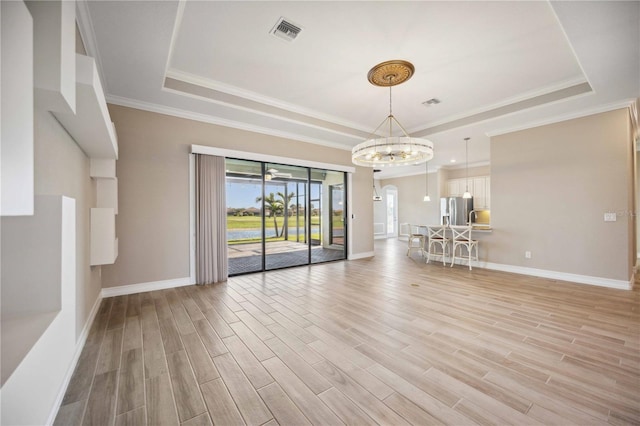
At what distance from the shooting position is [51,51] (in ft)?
4.61

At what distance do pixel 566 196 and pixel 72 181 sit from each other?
702 centimetres

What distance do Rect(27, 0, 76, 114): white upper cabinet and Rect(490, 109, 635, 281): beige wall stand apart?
258 inches

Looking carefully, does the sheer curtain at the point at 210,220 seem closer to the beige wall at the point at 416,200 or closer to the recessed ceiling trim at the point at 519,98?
the recessed ceiling trim at the point at 519,98

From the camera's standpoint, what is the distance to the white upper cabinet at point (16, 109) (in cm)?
112

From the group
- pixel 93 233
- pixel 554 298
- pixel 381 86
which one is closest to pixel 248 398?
pixel 93 233

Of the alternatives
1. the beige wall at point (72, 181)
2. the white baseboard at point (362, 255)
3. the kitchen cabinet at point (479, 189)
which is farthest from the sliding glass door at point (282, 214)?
the kitchen cabinet at point (479, 189)

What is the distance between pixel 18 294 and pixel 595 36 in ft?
16.2

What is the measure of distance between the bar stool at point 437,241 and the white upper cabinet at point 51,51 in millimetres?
6330

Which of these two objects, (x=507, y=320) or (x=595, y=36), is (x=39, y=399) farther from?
(x=595, y=36)

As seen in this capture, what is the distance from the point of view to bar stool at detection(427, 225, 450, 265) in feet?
19.7

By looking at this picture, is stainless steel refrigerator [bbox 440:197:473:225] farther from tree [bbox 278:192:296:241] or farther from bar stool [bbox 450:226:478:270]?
tree [bbox 278:192:296:241]

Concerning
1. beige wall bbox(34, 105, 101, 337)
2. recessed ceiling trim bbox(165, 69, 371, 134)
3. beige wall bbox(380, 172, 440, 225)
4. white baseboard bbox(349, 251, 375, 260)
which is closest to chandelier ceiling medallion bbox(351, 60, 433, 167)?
recessed ceiling trim bbox(165, 69, 371, 134)

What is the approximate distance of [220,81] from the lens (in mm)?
3773

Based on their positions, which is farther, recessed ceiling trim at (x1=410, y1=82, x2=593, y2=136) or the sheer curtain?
the sheer curtain
